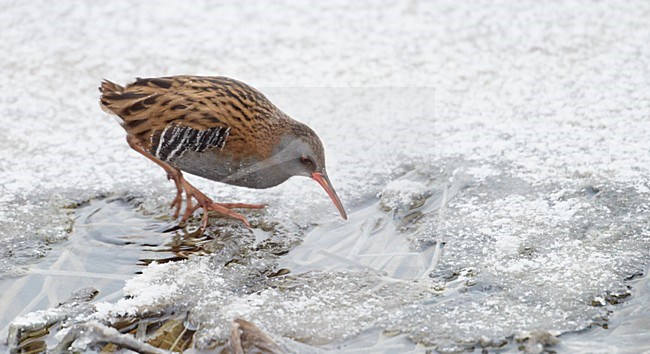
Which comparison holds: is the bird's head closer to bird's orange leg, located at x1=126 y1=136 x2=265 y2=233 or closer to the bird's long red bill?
the bird's long red bill

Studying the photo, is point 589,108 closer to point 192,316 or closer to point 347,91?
point 347,91

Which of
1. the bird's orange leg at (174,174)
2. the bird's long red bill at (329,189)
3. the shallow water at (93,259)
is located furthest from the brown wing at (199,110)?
the shallow water at (93,259)

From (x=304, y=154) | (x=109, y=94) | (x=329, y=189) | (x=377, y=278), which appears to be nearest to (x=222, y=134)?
(x=304, y=154)

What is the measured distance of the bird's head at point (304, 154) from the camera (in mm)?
4453

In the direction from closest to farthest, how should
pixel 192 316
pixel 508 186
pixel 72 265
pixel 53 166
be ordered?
1. pixel 192 316
2. pixel 72 265
3. pixel 508 186
4. pixel 53 166

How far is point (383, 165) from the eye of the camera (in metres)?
5.18

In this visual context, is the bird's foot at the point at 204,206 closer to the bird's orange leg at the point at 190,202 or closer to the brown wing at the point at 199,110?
the bird's orange leg at the point at 190,202

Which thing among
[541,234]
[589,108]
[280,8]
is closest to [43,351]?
[541,234]

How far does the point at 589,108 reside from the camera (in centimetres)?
573

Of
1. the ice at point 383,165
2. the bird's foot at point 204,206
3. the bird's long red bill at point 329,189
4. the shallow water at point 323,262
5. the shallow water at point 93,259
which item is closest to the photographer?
the shallow water at point 323,262

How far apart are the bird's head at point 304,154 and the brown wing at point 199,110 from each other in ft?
0.30

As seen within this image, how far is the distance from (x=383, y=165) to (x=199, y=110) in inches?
50.6

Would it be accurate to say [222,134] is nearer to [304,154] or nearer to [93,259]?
[304,154]

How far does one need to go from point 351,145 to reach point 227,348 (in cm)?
223
